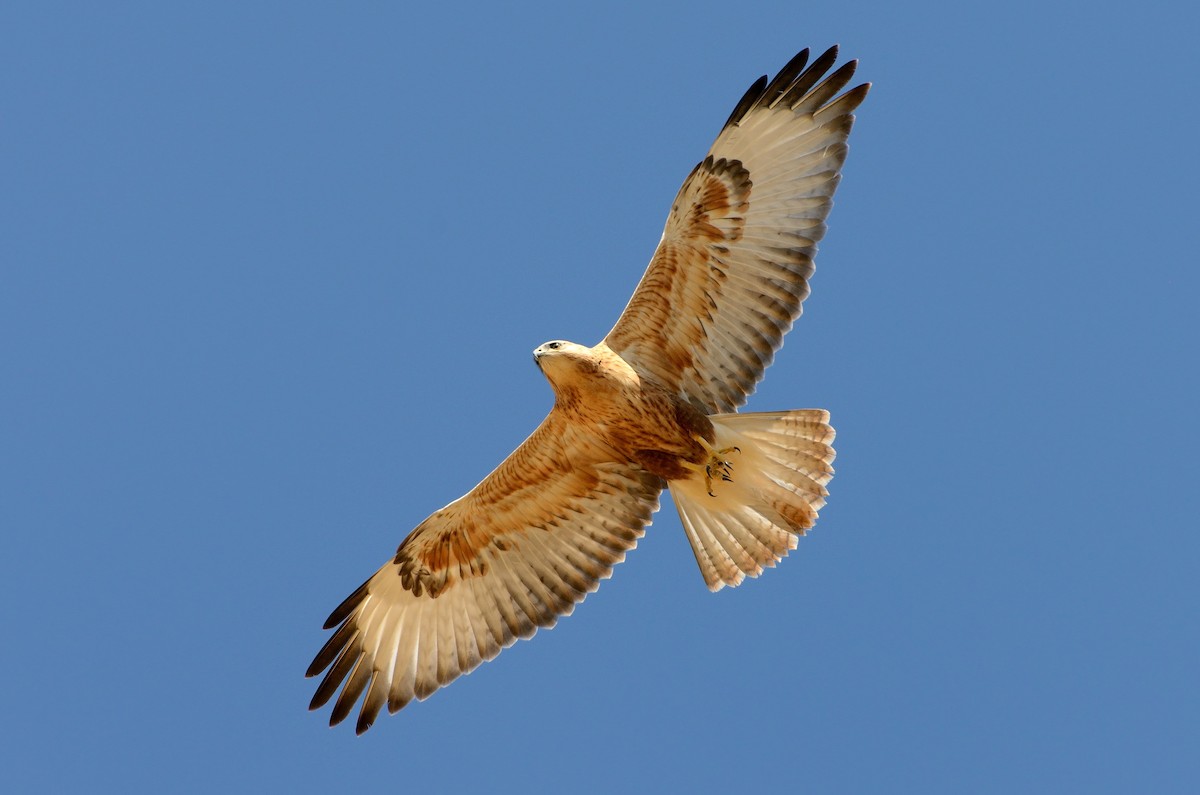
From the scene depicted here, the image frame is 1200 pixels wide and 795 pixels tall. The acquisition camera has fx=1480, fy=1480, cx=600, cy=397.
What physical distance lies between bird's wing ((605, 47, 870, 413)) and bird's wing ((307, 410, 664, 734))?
137 cm

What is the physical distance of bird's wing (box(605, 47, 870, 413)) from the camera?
10.1 m

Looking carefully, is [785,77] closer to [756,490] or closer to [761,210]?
[761,210]

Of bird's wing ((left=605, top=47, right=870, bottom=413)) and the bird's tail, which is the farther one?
the bird's tail

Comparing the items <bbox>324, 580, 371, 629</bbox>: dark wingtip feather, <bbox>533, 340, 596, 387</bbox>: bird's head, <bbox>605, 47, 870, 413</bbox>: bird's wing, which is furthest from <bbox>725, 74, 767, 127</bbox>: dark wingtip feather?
<bbox>324, 580, 371, 629</bbox>: dark wingtip feather

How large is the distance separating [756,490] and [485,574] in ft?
6.95

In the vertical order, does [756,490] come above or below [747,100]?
below

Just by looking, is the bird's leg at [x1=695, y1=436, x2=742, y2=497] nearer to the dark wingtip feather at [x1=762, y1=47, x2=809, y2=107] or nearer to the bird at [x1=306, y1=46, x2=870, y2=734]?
the bird at [x1=306, y1=46, x2=870, y2=734]

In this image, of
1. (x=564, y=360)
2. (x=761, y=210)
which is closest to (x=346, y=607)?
(x=564, y=360)

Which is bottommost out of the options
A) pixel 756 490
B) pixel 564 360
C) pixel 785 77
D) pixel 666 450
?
pixel 756 490

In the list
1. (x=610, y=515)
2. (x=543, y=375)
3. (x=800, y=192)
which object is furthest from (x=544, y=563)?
(x=800, y=192)

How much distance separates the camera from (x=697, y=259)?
10.2 meters

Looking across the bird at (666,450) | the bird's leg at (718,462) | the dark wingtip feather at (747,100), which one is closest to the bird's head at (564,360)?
the bird at (666,450)

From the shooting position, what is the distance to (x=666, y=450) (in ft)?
34.2

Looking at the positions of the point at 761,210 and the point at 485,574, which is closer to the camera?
the point at 761,210
